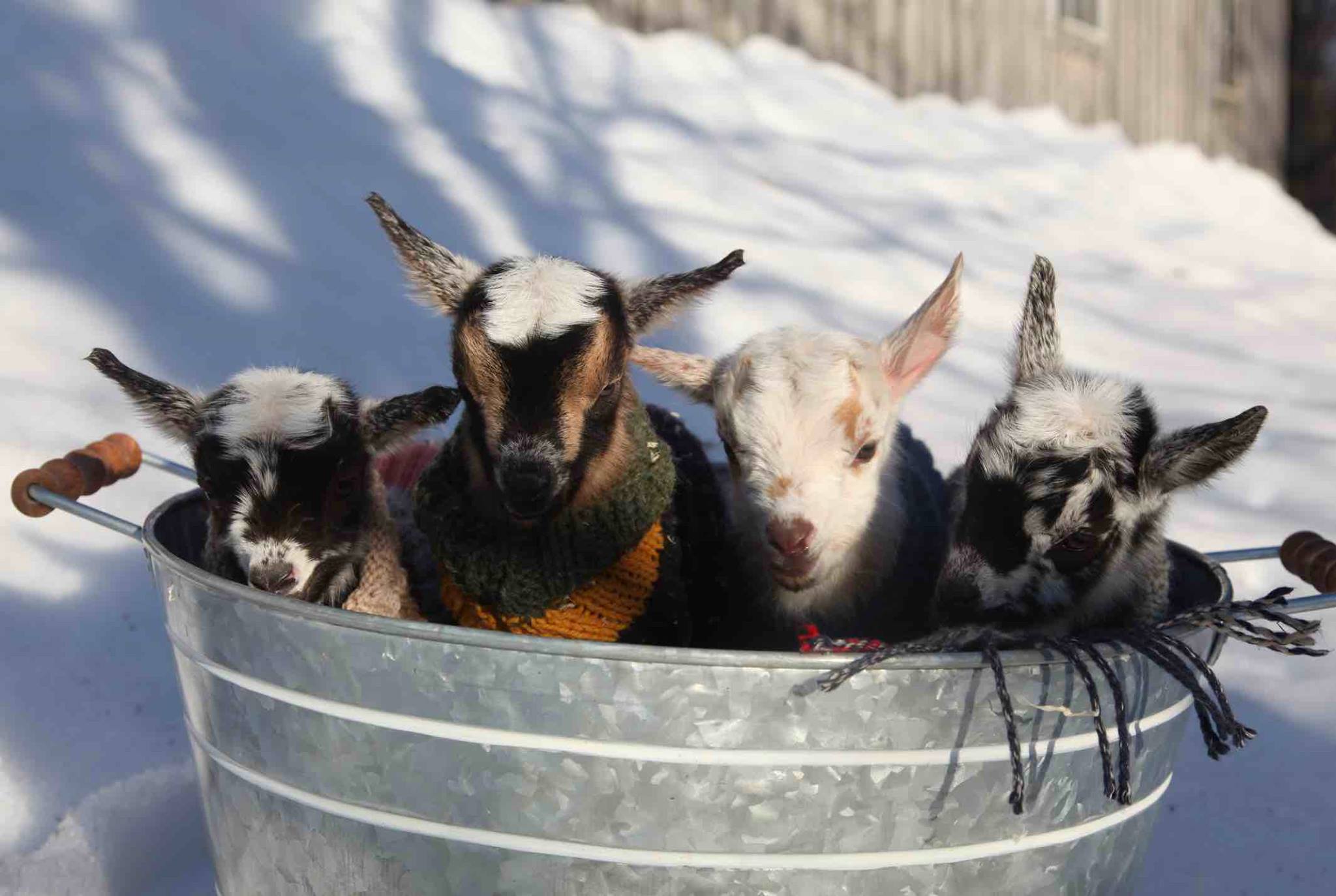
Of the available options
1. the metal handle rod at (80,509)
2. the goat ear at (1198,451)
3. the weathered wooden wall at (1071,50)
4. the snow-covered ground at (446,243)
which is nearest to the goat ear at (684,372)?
the goat ear at (1198,451)

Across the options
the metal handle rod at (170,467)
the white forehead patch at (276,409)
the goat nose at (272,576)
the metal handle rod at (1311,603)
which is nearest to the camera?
the metal handle rod at (1311,603)

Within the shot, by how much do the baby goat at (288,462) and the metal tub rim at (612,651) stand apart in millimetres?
423

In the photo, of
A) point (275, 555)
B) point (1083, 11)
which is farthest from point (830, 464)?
point (1083, 11)

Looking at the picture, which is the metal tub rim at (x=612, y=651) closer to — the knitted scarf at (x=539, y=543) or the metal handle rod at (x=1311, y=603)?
the metal handle rod at (x=1311, y=603)

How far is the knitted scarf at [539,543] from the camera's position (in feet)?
7.62

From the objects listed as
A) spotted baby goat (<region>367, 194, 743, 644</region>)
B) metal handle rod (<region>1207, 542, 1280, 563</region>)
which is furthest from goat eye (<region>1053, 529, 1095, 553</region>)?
spotted baby goat (<region>367, 194, 743, 644</region>)

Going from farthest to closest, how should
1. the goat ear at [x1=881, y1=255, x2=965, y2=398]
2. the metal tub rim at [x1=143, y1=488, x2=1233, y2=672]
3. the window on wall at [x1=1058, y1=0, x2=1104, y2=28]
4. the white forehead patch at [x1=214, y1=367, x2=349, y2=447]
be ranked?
the window on wall at [x1=1058, y1=0, x2=1104, y2=28], the goat ear at [x1=881, y1=255, x2=965, y2=398], the white forehead patch at [x1=214, y1=367, x2=349, y2=447], the metal tub rim at [x1=143, y1=488, x2=1233, y2=672]

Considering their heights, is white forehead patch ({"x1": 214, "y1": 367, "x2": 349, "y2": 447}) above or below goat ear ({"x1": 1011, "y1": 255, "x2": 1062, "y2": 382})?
above

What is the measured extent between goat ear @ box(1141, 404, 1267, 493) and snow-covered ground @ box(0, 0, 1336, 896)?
1.19 meters

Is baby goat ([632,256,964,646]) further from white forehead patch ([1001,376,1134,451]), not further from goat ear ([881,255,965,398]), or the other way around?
white forehead patch ([1001,376,1134,451])

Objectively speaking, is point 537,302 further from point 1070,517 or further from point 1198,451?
point 1198,451

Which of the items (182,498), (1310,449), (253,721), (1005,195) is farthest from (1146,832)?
(1005,195)

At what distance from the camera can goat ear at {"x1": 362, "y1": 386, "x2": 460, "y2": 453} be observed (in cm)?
245

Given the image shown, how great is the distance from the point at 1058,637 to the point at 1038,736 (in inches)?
5.8
